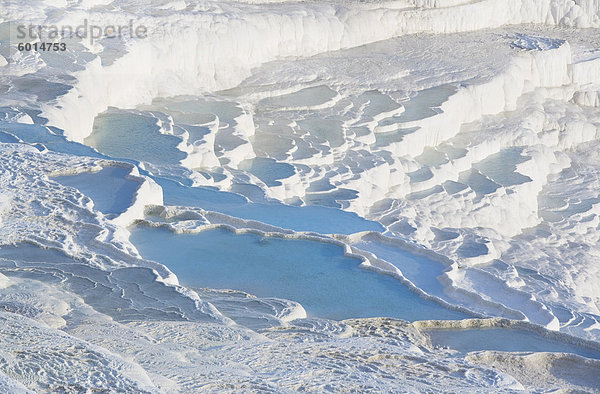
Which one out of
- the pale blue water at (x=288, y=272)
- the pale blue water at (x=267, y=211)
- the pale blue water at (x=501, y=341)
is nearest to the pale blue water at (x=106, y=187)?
the pale blue water at (x=288, y=272)

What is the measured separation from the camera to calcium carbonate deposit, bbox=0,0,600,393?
9.30 ft

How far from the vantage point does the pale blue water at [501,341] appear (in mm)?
3250

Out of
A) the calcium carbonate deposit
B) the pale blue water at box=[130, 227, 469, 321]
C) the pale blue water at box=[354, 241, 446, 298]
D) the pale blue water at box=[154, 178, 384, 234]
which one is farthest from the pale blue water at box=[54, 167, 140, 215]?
the pale blue water at box=[354, 241, 446, 298]

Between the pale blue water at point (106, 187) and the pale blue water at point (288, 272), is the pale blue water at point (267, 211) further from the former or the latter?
the pale blue water at point (288, 272)

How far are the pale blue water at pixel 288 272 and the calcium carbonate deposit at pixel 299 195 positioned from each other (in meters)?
0.01

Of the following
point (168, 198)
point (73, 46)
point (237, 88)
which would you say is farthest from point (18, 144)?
point (237, 88)

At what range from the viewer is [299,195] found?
610 centimetres

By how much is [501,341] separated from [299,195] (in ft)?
9.61

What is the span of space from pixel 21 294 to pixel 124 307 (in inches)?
14.4

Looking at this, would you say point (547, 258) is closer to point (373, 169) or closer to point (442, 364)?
point (373, 169)

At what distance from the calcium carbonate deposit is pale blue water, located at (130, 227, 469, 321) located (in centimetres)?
1

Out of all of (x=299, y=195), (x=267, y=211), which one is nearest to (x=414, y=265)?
(x=267, y=211)

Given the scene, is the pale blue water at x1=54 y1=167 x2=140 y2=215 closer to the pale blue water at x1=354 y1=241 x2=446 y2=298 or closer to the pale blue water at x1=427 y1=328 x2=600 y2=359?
the pale blue water at x1=354 y1=241 x2=446 y2=298

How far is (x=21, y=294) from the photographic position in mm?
2912
